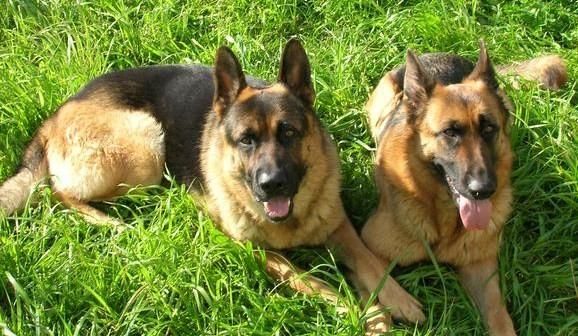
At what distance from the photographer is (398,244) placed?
3.75 metres

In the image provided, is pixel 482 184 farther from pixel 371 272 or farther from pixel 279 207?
pixel 279 207

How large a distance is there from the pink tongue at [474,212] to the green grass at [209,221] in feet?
1.25

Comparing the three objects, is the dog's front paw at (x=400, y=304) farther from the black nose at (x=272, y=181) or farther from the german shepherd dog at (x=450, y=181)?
the black nose at (x=272, y=181)

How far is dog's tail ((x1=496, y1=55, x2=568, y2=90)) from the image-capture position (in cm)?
462

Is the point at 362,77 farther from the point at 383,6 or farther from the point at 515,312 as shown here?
the point at 515,312

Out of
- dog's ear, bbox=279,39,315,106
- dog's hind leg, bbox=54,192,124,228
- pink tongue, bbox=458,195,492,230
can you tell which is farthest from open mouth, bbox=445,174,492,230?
dog's hind leg, bbox=54,192,124,228

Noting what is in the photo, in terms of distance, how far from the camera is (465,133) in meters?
3.41

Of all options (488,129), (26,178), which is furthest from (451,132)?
(26,178)

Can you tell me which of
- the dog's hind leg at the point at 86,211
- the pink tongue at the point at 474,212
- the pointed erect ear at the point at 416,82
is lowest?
the dog's hind leg at the point at 86,211

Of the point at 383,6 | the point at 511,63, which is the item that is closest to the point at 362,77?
the point at 383,6

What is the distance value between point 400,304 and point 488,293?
1.58 feet

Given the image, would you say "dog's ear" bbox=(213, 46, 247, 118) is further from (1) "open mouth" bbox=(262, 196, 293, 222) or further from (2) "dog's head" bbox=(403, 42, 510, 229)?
(2) "dog's head" bbox=(403, 42, 510, 229)

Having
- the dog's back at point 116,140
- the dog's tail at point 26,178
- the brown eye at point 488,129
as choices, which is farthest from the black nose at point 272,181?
the dog's tail at point 26,178

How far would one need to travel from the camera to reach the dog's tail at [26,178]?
4.00m
